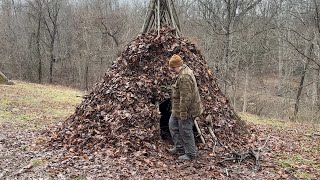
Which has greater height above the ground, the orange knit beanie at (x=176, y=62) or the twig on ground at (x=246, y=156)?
the orange knit beanie at (x=176, y=62)

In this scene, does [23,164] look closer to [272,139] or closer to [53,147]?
[53,147]

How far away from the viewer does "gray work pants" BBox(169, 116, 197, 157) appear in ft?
18.1

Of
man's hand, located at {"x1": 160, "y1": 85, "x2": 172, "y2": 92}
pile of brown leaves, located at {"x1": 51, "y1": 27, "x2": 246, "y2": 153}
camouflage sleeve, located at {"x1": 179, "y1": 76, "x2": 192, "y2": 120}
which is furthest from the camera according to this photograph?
man's hand, located at {"x1": 160, "y1": 85, "x2": 172, "y2": 92}

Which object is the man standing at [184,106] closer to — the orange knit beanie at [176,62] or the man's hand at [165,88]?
the orange knit beanie at [176,62]

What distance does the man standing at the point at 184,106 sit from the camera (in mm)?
5395

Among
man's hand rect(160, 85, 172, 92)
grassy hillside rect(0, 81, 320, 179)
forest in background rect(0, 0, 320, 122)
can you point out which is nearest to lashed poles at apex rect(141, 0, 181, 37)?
man's hand rect(160, 85, 172, 92)

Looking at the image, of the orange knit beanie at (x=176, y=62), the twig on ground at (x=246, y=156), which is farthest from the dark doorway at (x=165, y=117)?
the twig on ground at (x=246, y=156)

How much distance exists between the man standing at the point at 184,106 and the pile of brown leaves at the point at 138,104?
555mm

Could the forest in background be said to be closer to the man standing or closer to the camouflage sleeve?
the man standing

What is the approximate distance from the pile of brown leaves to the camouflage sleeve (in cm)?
88

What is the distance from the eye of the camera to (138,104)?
6.30 meters

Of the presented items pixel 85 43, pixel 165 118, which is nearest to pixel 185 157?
pixel 165 118

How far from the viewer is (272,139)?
24.1 ft

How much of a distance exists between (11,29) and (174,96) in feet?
93.2
